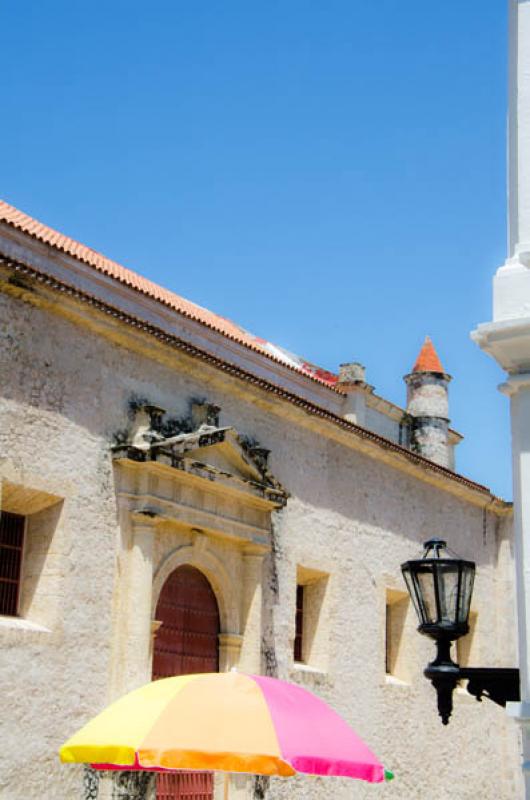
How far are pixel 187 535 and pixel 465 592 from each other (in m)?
6.37

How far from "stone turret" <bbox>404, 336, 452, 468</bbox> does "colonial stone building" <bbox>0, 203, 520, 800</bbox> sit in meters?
2.72

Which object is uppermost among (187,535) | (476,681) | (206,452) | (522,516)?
(206,452)

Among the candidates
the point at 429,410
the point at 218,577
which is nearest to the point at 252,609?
the point at 218,577

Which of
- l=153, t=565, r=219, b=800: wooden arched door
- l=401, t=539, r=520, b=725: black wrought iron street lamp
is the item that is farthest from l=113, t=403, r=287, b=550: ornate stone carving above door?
l=401, t=539, r=520, b=725: black wrought iron street lamp

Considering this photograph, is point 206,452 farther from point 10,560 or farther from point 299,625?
point 299,625

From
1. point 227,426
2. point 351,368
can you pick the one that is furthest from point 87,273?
point 351,368

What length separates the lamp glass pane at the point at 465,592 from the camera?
5.89 m

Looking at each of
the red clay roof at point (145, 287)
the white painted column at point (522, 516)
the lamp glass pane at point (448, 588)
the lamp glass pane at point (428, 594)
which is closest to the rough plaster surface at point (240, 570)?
the red clay roof at point (145, 287)

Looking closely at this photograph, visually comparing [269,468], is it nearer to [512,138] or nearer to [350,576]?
[350,576]

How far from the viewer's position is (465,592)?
19.5ft

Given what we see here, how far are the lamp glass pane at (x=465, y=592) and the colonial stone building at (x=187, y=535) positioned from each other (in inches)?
200

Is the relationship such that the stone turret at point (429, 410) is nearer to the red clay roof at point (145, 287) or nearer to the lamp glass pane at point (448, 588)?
the red clay roof at point (145, 287)

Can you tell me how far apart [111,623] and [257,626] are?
2248 mm

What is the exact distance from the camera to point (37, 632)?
33.2ft
